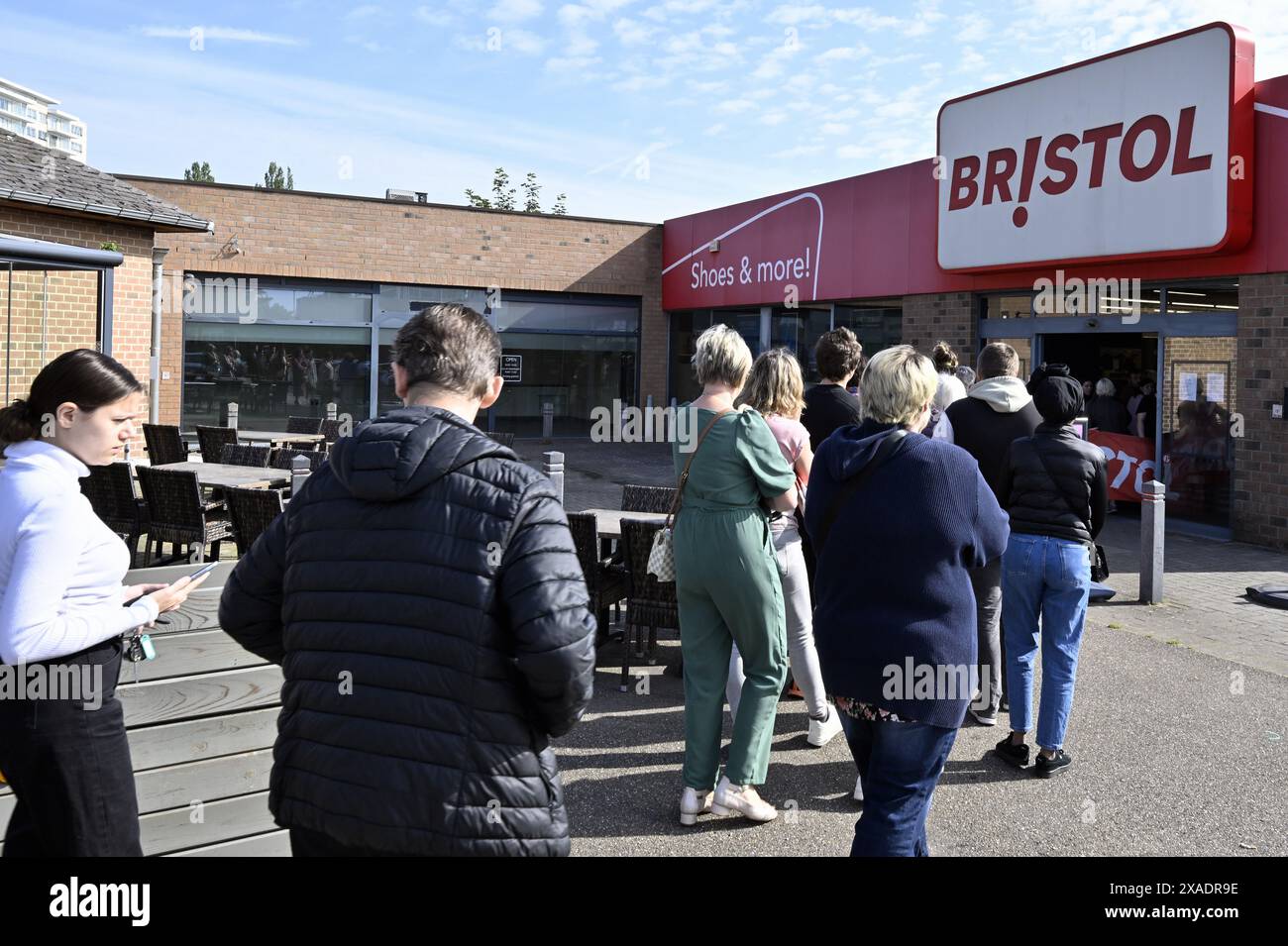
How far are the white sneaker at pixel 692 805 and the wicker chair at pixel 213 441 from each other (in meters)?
8.95

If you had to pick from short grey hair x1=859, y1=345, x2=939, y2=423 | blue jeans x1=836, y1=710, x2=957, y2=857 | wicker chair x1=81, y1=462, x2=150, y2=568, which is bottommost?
blue jeans x1=836, y1=710, x2=957, y2=857

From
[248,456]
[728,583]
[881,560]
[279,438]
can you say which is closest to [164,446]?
[248,456]

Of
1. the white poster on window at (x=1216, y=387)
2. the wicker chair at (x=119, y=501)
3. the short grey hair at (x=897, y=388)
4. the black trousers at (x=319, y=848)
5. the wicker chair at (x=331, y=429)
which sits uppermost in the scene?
the white poster on window at (x=1216, y=387)

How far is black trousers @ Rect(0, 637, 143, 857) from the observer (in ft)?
8.44

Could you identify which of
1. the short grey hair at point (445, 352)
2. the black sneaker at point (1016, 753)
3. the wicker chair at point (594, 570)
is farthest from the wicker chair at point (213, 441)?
the short grey hair at point (445, 352)

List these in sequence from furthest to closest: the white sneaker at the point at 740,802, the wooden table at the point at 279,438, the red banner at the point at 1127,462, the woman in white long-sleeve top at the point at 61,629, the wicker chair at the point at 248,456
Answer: the wooden table at the point at 279,438 → the red banner at the point at 1127,462 → the wicker chair at the point at 248,456 → the white sneaker at the point at 740,802 → the woman in white long-sleeve top at the point at 61,629

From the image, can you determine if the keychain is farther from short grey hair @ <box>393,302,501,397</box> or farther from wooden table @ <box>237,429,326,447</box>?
wooden table @ <box>237,429,326,447</box>

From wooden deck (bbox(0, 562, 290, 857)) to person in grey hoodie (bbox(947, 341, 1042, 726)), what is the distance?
3.48m

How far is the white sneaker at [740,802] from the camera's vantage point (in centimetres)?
440

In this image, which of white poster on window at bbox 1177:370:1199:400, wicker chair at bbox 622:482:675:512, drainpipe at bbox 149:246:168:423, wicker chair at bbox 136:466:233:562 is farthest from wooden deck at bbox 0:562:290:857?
drainpipe at bbox 149:246:168:423

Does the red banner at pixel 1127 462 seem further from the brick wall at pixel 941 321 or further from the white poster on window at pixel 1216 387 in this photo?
the brick wall at pixel 941 321

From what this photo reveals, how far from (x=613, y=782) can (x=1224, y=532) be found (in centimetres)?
962

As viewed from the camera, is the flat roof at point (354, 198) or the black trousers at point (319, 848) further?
the flat roof at point (354, 198)
